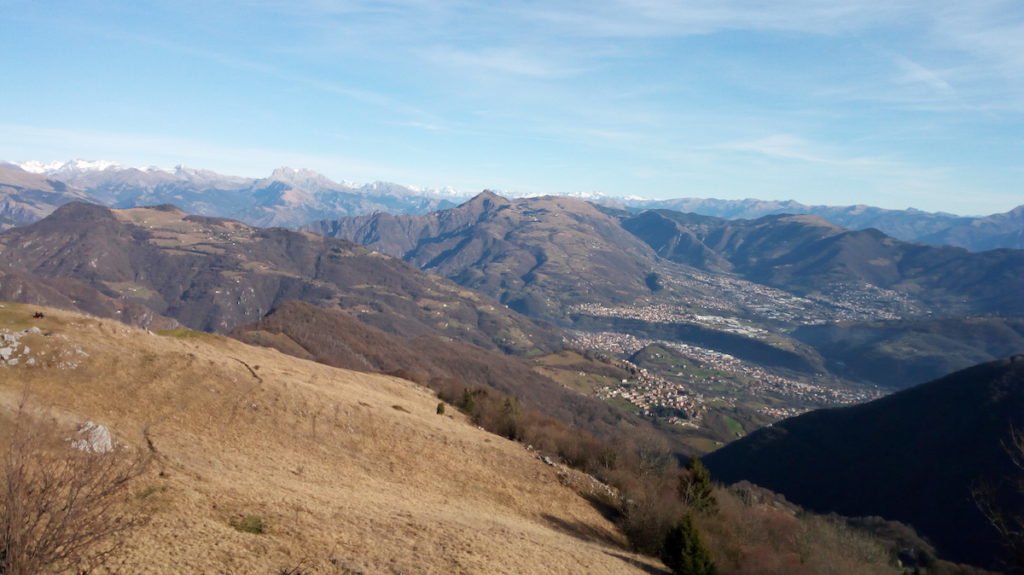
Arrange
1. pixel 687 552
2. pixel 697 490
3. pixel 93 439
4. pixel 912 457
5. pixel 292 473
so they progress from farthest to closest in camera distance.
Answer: pixel 912 457 → pixel 697 490 → pixel 687 552 → pixel 292 473 → pixel 93 439

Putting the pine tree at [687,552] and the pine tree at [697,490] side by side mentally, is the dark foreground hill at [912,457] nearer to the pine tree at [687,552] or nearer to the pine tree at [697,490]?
the pine tree at [697,490]

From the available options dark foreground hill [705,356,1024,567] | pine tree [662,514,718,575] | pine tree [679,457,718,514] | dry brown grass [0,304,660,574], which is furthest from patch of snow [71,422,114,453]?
dark foreground hill [705,356,1024,567]

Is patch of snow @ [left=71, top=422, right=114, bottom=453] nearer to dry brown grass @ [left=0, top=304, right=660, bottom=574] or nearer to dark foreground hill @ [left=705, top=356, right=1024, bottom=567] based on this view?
dry brown grass @ [left=0, top=304, right=660, bottom=574]

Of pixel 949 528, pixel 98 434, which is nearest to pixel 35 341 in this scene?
pixel 98 434

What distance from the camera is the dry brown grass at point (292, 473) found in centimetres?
2034

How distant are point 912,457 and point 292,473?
514 feet

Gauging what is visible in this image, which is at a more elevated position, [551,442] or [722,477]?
[551,442]

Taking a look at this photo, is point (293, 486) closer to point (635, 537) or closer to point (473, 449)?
point (473, 449)

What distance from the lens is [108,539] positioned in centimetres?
1719

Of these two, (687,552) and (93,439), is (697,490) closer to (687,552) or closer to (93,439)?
(687,552)

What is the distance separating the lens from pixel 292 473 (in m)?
30.6

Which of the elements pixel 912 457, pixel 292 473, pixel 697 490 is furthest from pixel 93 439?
pixel 912 457

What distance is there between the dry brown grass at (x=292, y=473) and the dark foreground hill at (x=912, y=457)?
346 feet

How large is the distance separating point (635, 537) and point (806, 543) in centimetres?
1367
